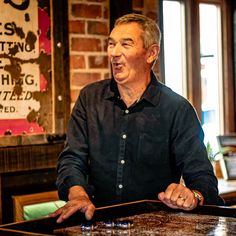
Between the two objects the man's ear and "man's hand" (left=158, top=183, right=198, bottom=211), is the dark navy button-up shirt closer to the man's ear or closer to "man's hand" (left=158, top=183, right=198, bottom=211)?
the man's ear

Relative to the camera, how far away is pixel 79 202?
6.82ft

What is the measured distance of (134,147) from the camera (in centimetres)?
254

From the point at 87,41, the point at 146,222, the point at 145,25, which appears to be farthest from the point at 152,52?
the point at 87,41

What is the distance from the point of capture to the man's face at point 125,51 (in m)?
2.49

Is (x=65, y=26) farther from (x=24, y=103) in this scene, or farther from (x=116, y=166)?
(x=116, y=166)

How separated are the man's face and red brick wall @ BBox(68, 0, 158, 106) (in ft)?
3.82

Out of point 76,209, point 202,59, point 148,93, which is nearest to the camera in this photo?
point 76,209

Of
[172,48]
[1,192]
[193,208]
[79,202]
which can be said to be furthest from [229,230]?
[172,48]

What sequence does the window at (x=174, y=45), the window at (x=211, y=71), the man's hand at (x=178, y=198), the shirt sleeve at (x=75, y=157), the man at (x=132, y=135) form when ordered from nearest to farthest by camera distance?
the man's hand at (x=178, y=198) → the shirt sleeve at (x=75, y=157) → the man at (x=132, y=135) → the window at (x=174, y=45) → the window at (x=211, y=71)

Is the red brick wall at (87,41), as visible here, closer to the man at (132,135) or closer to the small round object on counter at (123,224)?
the man at (132,135)

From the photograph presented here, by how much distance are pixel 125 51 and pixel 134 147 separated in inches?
14.7

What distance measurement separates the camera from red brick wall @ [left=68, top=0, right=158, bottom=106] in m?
3.66

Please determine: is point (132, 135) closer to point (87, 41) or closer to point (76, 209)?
point (76, 209)

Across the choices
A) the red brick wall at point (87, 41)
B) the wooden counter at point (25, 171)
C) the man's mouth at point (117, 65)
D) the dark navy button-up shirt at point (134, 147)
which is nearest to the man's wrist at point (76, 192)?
the dark navy button-up shirt at point (134, 147)
